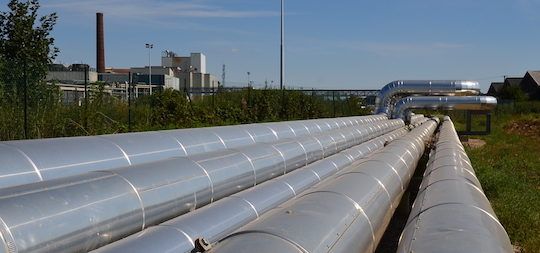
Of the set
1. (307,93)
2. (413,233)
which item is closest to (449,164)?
(413,233)

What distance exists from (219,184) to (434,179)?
1954mm

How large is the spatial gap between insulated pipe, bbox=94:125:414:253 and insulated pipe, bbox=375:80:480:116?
18.7 m

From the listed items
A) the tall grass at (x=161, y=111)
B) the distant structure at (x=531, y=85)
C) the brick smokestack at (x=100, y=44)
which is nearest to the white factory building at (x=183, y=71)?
the brick smokestack at (x=100, y=44)

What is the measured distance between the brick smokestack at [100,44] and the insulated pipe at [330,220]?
4248 cm

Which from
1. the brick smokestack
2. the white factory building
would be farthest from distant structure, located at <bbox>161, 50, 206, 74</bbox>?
the brick smokestack

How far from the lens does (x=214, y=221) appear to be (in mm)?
3773

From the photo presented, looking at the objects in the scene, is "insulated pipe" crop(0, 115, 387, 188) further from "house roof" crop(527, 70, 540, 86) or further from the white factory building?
"house roof" crop(527, 70, 540, 86)

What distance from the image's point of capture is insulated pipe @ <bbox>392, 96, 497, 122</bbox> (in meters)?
23.1

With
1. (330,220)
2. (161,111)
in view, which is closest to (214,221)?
(330,220)

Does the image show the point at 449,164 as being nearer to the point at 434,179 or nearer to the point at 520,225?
the point at 434,179

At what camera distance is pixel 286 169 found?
6797 mm

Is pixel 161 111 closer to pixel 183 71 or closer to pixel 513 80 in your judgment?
pixel 183 71

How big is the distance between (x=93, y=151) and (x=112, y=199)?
1690mm

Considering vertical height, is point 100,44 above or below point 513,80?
above
